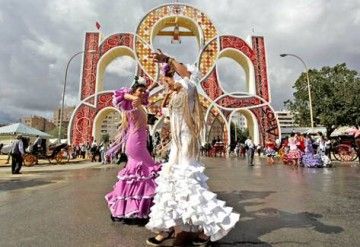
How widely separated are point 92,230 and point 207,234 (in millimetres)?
1775

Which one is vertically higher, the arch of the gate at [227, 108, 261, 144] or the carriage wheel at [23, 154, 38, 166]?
the arch of the gate at [227, 108, 261, 144]

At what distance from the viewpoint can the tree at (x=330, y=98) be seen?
4112 centimetres

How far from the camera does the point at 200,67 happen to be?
113 ft

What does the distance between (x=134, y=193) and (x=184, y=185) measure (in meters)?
1.54

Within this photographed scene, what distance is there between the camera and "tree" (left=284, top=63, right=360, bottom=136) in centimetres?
4112

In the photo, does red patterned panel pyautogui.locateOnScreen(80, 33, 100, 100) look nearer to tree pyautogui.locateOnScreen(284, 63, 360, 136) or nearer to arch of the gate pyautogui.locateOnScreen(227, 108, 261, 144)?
arch of the gate pyautogui.locateOnScreen(227, 108, 261, 144)

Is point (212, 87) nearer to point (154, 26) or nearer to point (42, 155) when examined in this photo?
point (154, 26)

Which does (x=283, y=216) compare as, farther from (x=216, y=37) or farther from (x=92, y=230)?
(x=216, y=37)

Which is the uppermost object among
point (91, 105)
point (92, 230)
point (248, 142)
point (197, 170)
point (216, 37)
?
point (216, 37)

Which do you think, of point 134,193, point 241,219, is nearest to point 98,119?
point 134,193

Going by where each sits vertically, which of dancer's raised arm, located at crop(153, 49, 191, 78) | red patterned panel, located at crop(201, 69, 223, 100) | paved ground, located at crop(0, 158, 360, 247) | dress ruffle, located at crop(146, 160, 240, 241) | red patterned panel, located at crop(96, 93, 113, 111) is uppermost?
red patterned panel, located at crop(201, 69, 223, 100)

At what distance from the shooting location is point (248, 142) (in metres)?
20.6

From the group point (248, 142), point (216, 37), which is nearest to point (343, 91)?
point (216, 37)

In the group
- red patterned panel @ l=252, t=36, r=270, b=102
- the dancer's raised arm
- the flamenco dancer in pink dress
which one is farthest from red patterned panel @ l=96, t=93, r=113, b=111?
the dancer's raised arm
